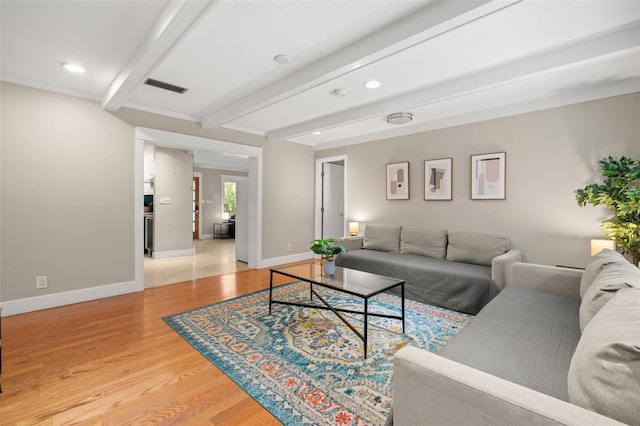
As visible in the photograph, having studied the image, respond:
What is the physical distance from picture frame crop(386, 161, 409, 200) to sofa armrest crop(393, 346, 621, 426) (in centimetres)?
378

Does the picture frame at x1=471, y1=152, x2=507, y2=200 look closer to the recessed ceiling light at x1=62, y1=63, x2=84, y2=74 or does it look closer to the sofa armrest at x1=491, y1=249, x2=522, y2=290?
the sofa armrest at x1=491, y1=249, x2=522, y2=290

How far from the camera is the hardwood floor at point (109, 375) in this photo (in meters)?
1.66

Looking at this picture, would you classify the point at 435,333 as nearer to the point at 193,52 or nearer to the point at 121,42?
the point at 193,52

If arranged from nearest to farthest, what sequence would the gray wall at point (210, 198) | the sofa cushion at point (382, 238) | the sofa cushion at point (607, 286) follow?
the sofa cushion at point (607, 286)
the sofa cushion at point (382, 238)
the gray wall at point (210, 198)

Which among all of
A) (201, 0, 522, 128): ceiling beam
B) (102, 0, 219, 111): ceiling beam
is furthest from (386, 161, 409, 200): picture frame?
(102, 0, 219, 111): ceiling beam

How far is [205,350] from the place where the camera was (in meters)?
2.36

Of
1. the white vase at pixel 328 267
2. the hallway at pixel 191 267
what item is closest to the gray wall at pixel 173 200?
the hallway at pixel 191 267

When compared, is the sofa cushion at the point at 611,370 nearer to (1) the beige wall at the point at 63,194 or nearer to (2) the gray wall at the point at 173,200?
(1) the beige wall at the point at 63,194

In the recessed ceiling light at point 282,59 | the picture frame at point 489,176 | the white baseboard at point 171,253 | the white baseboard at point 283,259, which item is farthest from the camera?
the white baseboard at point 171,253

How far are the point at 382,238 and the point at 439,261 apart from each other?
3.26 ft

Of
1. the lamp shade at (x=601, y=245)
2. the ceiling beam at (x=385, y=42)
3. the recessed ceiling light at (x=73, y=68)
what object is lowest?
the lamp shade at (x=601, y=245)

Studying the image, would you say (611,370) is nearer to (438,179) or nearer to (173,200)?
(438,179)

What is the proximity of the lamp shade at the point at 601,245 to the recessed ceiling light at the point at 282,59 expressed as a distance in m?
3.46

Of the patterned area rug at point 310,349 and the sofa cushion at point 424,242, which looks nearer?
the patterned area rug at point 310,349
